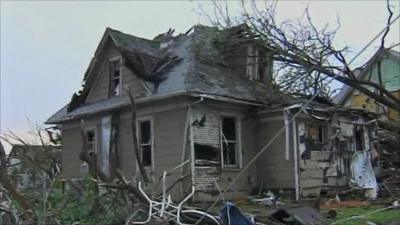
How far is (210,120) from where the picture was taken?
1480cm

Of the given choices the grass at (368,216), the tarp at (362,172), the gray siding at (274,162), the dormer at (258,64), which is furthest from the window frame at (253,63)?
the grass at (368,216)

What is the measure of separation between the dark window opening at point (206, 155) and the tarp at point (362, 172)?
4.62 meters

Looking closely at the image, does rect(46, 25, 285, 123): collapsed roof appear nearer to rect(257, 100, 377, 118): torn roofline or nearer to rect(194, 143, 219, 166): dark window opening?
rect(257, 100, 377, 118): torn roofline

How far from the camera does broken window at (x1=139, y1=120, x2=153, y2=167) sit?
50.8ft

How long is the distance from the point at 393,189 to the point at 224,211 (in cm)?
1022

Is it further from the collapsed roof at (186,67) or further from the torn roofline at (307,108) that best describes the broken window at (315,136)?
the collapsed roof at (186,67)

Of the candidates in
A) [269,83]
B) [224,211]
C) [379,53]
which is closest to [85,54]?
[269,83]

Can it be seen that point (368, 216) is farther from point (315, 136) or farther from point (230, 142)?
point (315, 136)

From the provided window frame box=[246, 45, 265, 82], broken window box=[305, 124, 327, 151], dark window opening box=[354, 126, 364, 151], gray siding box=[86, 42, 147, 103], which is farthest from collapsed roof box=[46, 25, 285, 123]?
dark window opening box=[354, 126, 364, 151]

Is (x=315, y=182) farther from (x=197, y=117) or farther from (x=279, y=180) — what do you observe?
(x=197, y=117)

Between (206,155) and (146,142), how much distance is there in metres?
1.99

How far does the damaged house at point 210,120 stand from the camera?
14586mm

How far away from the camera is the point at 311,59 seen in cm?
1534

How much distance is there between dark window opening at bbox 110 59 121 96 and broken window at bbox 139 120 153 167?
175 cm
